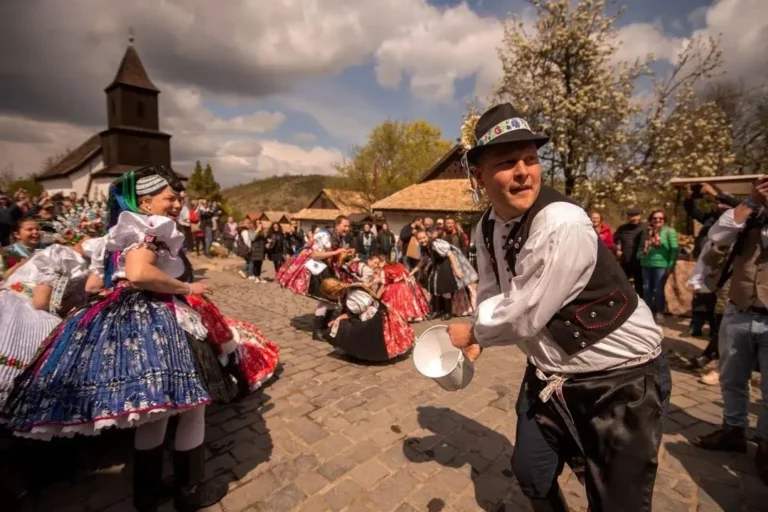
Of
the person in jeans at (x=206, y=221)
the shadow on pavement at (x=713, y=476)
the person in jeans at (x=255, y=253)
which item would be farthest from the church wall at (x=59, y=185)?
the shadow on pavement at (x=713, y=476)

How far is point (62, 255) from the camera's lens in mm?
3393

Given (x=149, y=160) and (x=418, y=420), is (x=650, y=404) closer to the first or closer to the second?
(x=418, y=420)

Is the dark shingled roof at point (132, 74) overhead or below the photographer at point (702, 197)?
overhead

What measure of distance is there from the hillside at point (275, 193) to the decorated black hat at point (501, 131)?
109 metres

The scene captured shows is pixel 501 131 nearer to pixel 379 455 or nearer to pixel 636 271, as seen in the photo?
pixel 379 455

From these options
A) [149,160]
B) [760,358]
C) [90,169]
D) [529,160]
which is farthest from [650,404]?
[90,169]

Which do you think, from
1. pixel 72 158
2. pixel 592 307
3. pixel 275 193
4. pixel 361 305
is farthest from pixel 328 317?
pixel 275 193

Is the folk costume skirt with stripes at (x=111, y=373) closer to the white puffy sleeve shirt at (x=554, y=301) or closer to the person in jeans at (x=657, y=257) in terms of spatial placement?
the white puffy sleeve shirt at (x=554, y=301)

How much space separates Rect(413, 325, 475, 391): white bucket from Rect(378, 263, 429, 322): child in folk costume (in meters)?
4.78

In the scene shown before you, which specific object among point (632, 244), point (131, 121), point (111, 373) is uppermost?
point (131, 121)

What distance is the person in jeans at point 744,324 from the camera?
2754mm

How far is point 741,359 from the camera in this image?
295 cm

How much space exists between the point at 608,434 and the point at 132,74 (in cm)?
3556

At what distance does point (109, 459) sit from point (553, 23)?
16.2m
